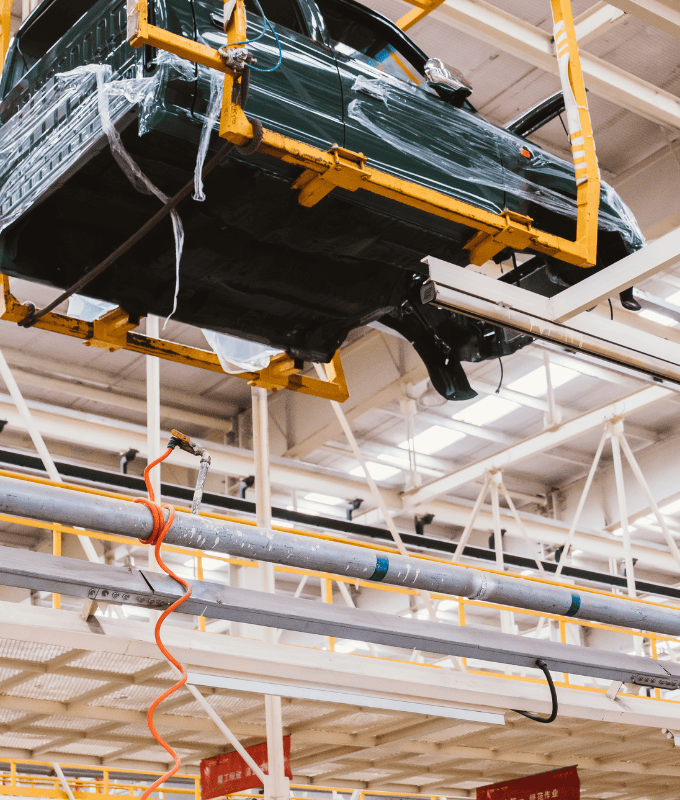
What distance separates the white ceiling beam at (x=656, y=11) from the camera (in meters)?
5.62

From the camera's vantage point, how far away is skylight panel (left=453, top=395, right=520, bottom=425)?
17.6m

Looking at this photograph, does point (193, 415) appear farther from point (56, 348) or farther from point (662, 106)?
point (662, 106)

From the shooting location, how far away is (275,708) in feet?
29.6

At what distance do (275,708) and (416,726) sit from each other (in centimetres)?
230

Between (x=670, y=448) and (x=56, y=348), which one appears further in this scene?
(x=670, y=448)

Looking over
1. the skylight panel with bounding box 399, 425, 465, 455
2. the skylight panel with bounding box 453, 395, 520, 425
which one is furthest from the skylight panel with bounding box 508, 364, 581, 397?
the skylight panel with bounding box 399, 425, 465, 455

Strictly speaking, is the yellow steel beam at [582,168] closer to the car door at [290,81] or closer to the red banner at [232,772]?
the car door at [290,81]

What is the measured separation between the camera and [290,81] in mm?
3887

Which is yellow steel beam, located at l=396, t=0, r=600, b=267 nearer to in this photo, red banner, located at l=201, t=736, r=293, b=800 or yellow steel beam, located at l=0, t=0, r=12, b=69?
yellow steel beam, located at l=0, t=0, r=12, b=69

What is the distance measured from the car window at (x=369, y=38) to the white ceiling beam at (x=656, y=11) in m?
1.45

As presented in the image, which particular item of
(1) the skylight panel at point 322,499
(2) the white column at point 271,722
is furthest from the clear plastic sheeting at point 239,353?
(1) the skylight panel at point 322,499

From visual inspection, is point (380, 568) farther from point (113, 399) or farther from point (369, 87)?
point (113, 399)

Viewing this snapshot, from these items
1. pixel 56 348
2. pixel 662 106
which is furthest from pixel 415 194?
pixel 56 348

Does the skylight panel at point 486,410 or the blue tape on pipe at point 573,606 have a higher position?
the skylight panel at point 486,410
